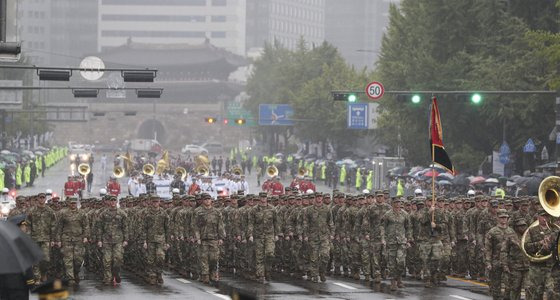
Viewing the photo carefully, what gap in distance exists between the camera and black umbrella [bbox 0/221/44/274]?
1309cm

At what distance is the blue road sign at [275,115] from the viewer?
A: 12031 cm

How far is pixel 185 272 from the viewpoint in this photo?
31812 millimetres

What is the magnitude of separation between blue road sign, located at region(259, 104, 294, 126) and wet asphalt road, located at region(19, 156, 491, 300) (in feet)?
292

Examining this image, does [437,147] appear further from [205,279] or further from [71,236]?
[71,236]

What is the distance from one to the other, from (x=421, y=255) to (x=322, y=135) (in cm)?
8310

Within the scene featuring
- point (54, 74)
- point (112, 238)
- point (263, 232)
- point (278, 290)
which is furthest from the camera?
point (54, 74)

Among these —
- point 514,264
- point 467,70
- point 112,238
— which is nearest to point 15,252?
point 514,264

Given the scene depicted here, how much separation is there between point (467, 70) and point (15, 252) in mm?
54179

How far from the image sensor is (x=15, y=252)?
13219 millimetres

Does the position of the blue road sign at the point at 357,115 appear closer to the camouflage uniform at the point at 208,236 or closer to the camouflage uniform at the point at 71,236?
the camouflage uniform at the point at 208,236

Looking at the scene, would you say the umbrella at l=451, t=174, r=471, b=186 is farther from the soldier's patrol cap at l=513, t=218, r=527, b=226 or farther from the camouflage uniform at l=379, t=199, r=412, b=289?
the soldier's patrol cap at l=513, t=218, r=527, b=226

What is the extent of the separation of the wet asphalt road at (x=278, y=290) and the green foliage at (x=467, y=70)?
A: 23755 mm

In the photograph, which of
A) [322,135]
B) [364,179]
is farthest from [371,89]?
[322,135]

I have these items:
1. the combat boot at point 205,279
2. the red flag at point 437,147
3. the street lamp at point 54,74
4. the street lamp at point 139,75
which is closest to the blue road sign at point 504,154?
the street lamp at point 139,75
